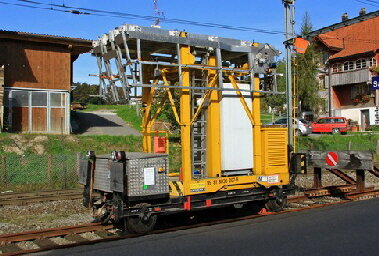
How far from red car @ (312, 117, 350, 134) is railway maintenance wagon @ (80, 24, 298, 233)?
96.7 feet

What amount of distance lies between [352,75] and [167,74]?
42.7 metres

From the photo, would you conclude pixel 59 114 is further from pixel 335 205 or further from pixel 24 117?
pixel 335 205

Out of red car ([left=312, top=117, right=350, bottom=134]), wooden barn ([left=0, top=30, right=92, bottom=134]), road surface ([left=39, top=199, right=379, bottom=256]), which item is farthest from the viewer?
red car ([left=312, top=117, right=350, bottom=134])

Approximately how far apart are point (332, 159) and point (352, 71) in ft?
127

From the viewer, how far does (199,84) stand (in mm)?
9758

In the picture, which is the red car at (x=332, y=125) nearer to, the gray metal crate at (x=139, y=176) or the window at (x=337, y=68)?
the window at (x=337, y=68)

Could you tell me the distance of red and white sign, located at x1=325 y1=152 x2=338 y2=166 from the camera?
12.3m

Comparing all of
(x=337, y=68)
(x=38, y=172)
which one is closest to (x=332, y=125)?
(x=337, y=68)

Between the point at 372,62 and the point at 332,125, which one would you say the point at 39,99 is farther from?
the point at 372,62

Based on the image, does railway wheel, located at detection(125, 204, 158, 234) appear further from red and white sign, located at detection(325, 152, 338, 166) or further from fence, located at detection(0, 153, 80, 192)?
→ fence, located at detection(0, 153, 80, 192)

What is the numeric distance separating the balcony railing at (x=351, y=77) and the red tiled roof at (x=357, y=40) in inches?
79.3

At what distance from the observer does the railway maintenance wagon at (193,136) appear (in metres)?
8.09

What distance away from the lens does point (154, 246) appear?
730 cm

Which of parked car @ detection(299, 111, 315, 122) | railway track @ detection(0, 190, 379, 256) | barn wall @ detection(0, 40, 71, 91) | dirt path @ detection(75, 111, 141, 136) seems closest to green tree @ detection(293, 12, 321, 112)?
parked car @ detection(299, 111, 315, 122)
